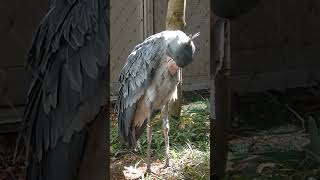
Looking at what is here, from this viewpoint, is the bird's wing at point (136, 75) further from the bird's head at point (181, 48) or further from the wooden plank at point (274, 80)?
the wooden plank at point (274, 80)

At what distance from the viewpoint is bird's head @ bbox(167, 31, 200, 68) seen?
2.11 meters

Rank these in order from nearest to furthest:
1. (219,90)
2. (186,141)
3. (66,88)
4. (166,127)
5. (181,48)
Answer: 1. (66,88)
2. (219,90)
3. (181,48)
4. (166,127)
5. (186,141)

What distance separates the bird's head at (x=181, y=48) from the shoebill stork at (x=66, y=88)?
3.09 ft

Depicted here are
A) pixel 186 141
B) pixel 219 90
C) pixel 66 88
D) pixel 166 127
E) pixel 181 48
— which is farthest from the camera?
pixel 186 141

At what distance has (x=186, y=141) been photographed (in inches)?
93.0

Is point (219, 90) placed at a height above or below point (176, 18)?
below

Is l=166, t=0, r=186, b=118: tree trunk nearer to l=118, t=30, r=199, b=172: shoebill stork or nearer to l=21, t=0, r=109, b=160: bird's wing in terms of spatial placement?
l=118, t=30, r=199, b=172: shoebill stork

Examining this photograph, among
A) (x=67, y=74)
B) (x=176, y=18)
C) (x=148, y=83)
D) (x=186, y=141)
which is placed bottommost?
(x=186, y=141)

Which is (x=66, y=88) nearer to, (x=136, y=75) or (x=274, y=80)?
(x=274, y=80)

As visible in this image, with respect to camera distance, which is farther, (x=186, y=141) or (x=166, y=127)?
(x=186, y=141)

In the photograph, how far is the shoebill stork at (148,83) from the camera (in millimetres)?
2186

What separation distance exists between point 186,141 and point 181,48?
48 centimetres

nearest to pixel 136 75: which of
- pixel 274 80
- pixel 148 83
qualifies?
pixel 148 83

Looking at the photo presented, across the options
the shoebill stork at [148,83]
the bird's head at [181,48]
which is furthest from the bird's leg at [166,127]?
the bird's head at [181,48]
